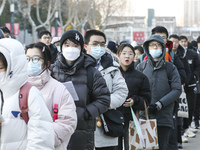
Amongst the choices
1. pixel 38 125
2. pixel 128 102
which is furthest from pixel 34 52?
pixel 128 102

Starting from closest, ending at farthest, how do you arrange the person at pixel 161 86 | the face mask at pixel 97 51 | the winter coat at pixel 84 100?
the winter coat at pixel 84 100 < the face mask at pixel 97 51 < the person at pixel 161 86

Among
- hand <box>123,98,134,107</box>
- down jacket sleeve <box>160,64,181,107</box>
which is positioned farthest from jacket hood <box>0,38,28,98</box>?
down jacket sleeve <box>160,64,181,107</box>

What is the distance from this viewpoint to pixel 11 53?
305 centimetres

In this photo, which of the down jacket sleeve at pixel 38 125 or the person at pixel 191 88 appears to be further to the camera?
→ the person at pixel 191 88

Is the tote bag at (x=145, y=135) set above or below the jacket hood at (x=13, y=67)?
below

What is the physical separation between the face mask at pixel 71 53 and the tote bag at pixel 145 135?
1804mm

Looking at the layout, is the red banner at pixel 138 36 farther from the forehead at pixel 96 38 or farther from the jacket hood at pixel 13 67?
the jacket hood at pixel 13 67

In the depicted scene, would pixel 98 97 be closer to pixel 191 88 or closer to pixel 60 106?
pixel 60 106

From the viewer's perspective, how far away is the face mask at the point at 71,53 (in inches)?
179

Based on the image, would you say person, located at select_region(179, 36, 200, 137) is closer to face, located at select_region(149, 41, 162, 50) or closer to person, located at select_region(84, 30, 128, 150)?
face, located at select_region(149, 41, 162, 50)

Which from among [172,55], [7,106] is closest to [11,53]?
[7,106]

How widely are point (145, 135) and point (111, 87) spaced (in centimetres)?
97

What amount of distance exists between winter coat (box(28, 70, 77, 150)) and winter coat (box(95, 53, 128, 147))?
5.22ft

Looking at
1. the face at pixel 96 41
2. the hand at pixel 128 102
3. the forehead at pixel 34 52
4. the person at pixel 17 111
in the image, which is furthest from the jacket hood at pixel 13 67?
the hand at pixel 128 102
